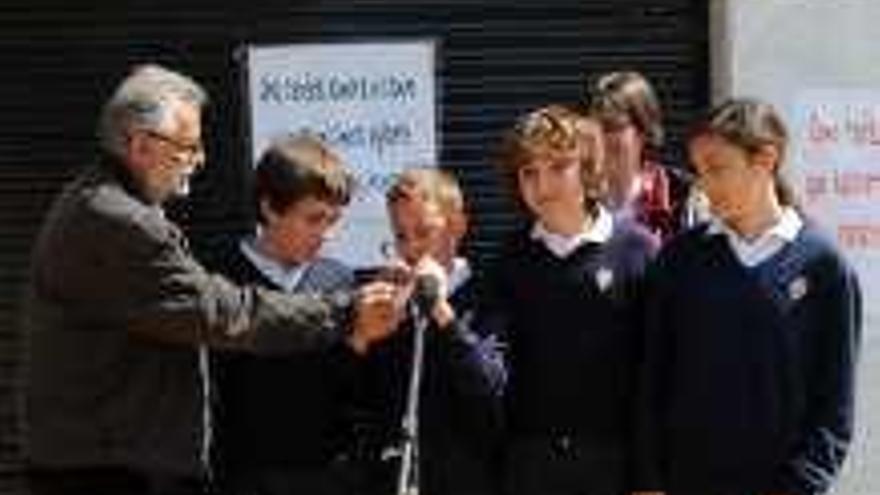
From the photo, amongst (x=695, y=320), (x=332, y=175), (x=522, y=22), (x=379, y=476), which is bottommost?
(x=379, y=476)

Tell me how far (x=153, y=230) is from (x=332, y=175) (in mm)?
488

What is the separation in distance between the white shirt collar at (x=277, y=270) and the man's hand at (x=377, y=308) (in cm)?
22

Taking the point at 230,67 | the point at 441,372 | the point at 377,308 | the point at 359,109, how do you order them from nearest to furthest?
the point at 377,308
the point at 441,372
the point at 359,109
the point at 230,67

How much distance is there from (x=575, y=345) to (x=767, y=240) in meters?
0.50

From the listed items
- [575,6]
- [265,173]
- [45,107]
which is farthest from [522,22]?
[265,173]

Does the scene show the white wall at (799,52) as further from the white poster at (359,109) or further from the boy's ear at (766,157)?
the boy's ear at (766,157)

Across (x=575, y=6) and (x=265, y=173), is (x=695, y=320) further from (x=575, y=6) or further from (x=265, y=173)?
(x=575, y=6)

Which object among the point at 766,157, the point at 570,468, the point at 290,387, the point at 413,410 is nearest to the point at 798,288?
the point at 766,157

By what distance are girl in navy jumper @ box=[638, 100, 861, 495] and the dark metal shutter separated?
1.98 meters

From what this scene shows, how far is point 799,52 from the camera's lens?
22.5ft

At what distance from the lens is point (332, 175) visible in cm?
494

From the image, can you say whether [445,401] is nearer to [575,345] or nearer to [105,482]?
[575,345]

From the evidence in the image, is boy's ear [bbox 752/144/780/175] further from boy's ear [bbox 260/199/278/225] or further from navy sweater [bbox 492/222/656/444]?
boy's ear [bbox 260/199/278/225]

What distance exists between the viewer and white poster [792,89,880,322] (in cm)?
672
